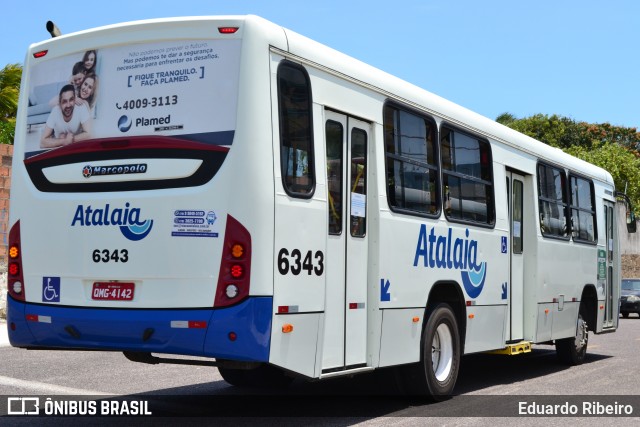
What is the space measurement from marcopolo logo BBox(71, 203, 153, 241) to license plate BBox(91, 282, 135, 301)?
40cm

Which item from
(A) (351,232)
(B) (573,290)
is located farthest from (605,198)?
(A) (351,232)

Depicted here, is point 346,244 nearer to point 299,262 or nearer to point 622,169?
point 299,262

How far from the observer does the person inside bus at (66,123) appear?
787cm

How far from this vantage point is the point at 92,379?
37.0ft

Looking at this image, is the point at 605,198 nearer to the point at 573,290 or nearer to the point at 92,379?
the point at 573,290

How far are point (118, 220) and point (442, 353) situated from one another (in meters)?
4.25

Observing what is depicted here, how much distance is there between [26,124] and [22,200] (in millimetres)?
709

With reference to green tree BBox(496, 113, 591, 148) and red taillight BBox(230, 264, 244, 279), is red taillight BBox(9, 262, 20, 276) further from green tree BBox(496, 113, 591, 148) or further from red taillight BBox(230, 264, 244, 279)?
green tree BBox(496, 113, 591, 148)

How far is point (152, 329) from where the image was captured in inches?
286

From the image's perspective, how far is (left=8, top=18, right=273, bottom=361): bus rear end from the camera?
7098 millimetres

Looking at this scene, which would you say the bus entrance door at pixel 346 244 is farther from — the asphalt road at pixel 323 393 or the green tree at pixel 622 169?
the green tree at pixel 622 169

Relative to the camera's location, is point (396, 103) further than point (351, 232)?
Yes

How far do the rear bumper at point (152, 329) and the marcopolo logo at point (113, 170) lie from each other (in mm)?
1127

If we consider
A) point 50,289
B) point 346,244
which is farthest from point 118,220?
point 346,244
